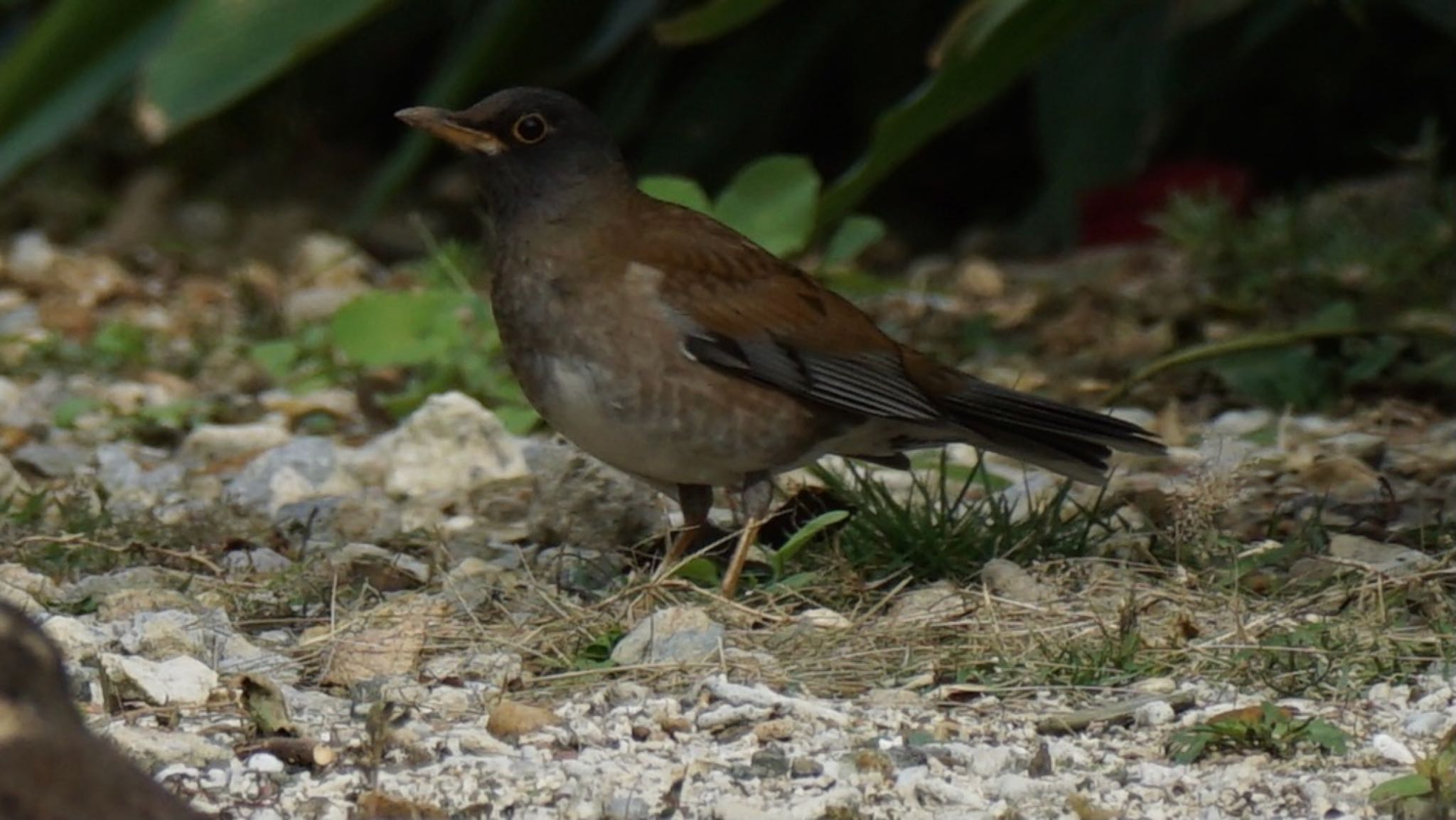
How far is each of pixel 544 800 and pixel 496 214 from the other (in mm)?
1805

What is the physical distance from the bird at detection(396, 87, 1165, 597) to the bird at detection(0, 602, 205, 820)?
1993mm

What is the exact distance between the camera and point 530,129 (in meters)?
5.05

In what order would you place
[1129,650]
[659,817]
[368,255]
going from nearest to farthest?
[659,817]
[1129,650]
[368,255]

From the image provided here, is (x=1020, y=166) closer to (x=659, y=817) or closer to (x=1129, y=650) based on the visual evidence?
(x=1129, y=650)

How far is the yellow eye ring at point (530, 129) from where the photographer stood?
5.04 meters

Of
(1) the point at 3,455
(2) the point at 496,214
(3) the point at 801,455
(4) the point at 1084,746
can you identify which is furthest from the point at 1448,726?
(1) the point at 3,455

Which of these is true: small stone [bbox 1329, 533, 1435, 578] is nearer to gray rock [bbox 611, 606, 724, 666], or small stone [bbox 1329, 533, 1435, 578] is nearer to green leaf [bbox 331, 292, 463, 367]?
gray rock [bbox 611, 606, 724, 666]

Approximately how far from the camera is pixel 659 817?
3.45m

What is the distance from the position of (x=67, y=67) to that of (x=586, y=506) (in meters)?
3.16

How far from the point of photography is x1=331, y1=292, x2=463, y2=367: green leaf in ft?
21.1

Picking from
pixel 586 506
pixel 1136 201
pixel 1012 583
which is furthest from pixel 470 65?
pixel 1012 583

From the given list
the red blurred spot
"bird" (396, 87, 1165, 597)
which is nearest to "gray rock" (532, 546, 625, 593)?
"bird" (396, 87, 1165, 597)

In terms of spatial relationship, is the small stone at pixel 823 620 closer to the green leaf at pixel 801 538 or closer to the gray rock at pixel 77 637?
the green leaf at pixel 801 538

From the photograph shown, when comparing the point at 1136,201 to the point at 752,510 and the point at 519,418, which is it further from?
the point at 752,510
